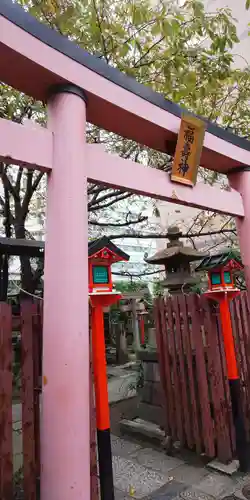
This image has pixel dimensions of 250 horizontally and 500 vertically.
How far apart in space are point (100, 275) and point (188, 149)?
160 cm

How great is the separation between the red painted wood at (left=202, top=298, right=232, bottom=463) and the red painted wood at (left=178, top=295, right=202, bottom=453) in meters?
0.24

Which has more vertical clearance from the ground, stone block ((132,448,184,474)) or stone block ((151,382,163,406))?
stone block ((151,382,163,406))

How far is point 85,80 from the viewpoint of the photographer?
2.54 m

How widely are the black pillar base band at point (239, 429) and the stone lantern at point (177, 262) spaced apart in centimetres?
221

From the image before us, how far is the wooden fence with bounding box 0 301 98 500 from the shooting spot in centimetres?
265

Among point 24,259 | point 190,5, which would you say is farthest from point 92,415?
point 190,5

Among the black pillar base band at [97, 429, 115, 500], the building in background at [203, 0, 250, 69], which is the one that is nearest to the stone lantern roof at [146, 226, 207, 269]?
the black pillar base band at [97, 429, 115, 500]

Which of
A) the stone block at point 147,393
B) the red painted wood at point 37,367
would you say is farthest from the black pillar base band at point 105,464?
the stone block at point 147,393

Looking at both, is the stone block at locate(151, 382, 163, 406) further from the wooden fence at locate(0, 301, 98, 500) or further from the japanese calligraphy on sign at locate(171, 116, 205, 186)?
the japanese calligraphy on sign at locate(171, 116, 205, 186)

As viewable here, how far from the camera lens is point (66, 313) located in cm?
212

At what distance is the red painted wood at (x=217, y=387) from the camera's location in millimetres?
3971

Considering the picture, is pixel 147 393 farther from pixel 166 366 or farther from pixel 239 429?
pixel 239 429

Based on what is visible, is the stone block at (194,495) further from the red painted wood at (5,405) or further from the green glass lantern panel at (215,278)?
the green glass lantern panel at (215,278)

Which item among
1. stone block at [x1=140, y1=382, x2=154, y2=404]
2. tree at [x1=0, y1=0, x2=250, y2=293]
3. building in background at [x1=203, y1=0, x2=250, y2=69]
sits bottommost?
stone block at [x1=140, y1=382, x2=154, y2=404]
